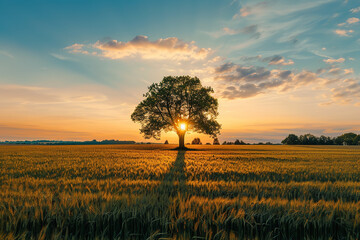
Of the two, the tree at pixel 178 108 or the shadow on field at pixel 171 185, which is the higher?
the tree at pixel 178 108

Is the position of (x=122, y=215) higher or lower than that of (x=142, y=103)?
lower

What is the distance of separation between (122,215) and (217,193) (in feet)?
11.3

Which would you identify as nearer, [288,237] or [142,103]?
[288,237]

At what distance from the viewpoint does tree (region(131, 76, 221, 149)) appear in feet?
143

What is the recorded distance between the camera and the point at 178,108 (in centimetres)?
4484

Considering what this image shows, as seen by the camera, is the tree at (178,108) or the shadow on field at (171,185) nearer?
the shadow on field at (171,185)

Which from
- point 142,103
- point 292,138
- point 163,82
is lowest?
point 292,138

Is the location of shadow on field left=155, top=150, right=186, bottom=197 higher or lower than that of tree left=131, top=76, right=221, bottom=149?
lower

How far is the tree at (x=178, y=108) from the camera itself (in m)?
43.7

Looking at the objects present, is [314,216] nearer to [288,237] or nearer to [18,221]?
[288,237]

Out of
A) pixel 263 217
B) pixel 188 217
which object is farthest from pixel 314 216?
pixel 188 217

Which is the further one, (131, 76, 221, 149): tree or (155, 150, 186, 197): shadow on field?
(131, 76, 221, 149): tree

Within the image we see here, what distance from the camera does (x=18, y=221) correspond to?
3611 millimetres

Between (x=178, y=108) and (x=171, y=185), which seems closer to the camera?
(x=171, y=185)
